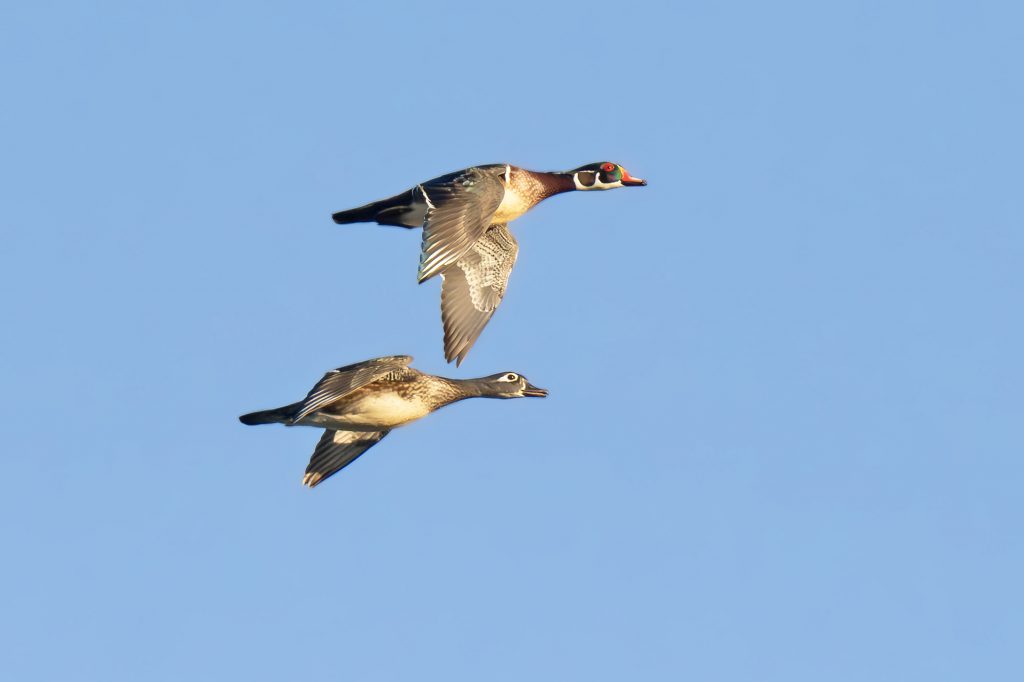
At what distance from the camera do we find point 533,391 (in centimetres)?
3011

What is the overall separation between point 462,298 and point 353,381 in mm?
2259

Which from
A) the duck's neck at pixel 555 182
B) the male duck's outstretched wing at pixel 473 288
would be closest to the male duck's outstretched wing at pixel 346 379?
the male duck's outstretched wing at pixel 473 288

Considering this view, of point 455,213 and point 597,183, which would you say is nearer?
point 455,213

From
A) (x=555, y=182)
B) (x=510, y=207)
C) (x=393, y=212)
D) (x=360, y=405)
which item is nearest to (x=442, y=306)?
(x=360, y=405)

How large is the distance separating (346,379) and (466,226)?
2632mm

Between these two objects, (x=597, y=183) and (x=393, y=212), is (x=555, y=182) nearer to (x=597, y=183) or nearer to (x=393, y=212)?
(x=597, y=183)

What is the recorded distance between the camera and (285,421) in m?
26.8

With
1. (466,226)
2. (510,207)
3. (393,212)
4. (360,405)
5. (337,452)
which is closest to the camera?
(466,226)

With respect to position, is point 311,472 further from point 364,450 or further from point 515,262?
point 515,262

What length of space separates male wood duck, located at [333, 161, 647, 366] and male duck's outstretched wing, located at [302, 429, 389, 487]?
229 centimetres

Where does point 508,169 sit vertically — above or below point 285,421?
above

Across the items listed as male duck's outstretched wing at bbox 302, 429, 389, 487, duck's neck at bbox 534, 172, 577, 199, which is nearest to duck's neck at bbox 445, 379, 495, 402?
male duck's outstretched wing at bbox 302, 429, 389, 487

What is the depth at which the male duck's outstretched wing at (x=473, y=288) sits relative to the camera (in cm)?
2705

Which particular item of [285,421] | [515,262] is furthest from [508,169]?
[285,421]
